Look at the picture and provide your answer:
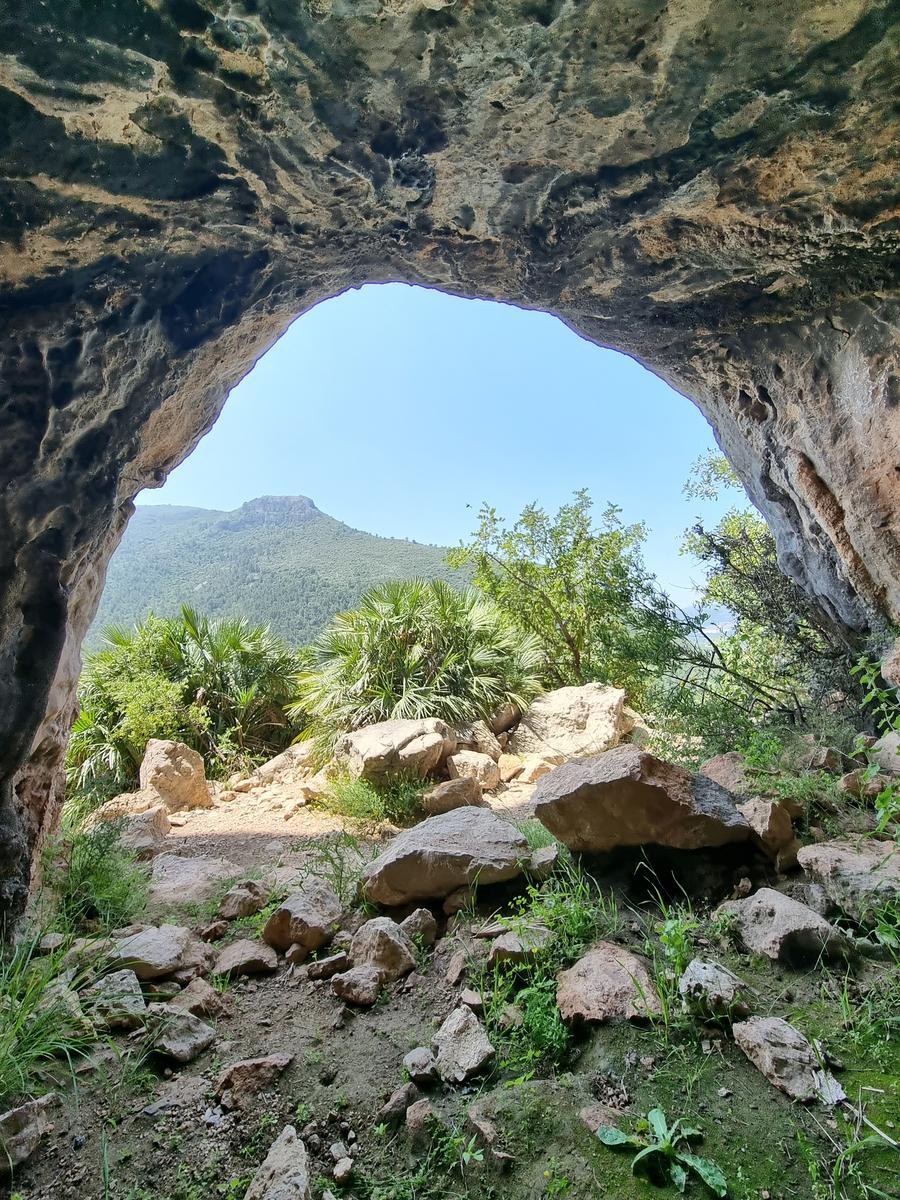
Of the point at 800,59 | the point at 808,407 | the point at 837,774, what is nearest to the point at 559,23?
the point at 800,59

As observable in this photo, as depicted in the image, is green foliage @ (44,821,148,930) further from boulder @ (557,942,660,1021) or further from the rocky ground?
boulder @ (557,942,660,1021)

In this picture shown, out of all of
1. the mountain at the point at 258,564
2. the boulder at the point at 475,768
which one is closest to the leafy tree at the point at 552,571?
the boulder at the point at 475,768

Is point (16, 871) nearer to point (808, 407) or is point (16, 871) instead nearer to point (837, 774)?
point (837, 774)

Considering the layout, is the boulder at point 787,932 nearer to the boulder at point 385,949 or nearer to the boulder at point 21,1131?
the boulder at point 385,949

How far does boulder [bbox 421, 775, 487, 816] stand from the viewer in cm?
523

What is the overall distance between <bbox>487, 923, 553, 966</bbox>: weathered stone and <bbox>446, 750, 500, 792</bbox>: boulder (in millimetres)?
3486

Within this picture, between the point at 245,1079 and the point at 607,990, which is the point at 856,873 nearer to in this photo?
the point at 607,990

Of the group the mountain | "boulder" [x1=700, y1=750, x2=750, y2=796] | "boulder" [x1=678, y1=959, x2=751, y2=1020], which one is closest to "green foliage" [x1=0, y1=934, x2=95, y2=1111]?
"boulder" [x1=678, y1=959, x2=751, y2=1020]

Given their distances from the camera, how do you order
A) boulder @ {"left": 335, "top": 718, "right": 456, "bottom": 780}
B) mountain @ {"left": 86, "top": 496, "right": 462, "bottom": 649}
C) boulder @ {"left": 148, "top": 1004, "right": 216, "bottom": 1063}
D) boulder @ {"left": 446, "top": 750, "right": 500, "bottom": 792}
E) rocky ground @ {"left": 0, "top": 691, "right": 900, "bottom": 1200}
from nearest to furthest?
1. rocky ground @ {"left": 0, "top": 691, "right": 900, "bottom": 1200}
2. boulder @ {"left": 148, "top": 1004, "right": 216, "bottom": 1063}
3. boulder @ {"left": 335, "top": 718, "right": 456, "bottom": 780}
4. boulder @ {"left": 446, "top": 750, "right": 500, "bottom": 792}
5. mountain @ {"left": 86, "top": 496, "right": 462, "bottom": 649}

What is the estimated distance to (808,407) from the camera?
3.39 metres

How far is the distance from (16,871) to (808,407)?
458 centimetres

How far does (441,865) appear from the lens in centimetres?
302

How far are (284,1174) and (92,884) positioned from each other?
2.19m

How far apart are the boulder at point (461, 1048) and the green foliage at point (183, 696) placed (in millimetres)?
6080
